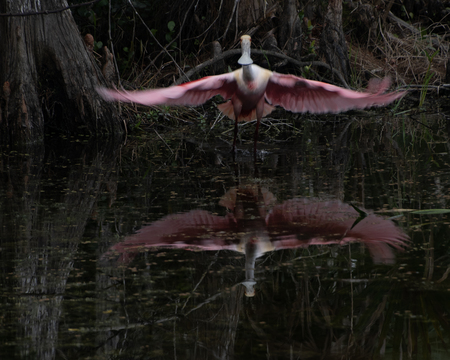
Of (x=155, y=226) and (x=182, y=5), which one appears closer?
(x=155, y=226)

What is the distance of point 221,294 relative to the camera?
2.12 meters

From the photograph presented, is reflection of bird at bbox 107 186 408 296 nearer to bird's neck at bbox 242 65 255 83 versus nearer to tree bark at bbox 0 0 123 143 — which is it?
bird's neck at bbox 242 65 255 83

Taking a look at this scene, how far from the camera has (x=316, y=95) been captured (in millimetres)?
4602

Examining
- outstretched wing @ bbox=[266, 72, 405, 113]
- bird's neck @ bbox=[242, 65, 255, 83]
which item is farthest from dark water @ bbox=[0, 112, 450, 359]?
bird's neck @ bbox=[242, 65, 255, 83]

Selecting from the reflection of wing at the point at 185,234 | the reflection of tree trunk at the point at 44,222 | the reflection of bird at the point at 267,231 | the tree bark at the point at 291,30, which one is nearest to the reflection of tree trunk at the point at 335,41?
the tree bark at the point at 291,30

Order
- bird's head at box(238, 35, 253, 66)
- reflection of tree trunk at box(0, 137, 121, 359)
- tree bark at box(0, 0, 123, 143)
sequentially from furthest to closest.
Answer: tree bark at box(0, 0, 123, 143) → bird's head at box(238, 35, 253, 66) → reflection of tree trunk at box(0, 137, 121, 359)

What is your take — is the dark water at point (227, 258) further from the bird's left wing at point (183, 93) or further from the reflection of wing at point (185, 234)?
the bird's left wing at point (183, 93)

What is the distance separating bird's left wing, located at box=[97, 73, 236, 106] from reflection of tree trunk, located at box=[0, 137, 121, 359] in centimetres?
57

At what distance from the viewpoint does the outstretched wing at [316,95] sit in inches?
161

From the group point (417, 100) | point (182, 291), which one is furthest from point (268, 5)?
point (182, 291)

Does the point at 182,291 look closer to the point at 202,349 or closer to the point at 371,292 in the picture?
the point at 202,349

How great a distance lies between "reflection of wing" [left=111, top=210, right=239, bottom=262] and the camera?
8.54ft

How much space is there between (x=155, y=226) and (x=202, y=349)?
47.8 inches

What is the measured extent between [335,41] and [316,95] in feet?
9.62
